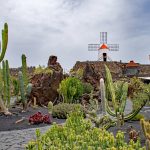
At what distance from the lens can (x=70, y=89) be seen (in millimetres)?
19078

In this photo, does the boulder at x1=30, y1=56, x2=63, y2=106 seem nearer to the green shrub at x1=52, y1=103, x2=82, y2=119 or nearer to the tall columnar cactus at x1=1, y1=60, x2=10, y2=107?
the tall columnar cactus at x1=1, y1=60, x2=10, y2=107

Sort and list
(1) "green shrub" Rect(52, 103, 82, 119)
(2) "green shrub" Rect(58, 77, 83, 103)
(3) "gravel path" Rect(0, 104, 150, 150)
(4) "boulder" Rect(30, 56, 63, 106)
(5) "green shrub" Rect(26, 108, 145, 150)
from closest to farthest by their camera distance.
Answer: (5) "green shrub" Rect(26, 108, 145, 150)
(3) "gravel path" Rect(0, 104, 150, 150)
(1) "green shrub" Rect(52, 103, 82, 119)
(2) "green shrub" Rect(58, 77, 83, 103)
(4) "boulder" Rect(30, 56, 63, 106)

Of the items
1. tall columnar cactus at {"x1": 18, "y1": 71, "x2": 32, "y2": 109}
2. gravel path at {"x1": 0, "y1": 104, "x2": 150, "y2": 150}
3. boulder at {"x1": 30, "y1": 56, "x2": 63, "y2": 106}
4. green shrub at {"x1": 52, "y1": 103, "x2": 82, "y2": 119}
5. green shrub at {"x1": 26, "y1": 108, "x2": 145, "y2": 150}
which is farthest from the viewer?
boulder at {"x1": 30, "y1": 56, "x2": 63, "y2": 106}

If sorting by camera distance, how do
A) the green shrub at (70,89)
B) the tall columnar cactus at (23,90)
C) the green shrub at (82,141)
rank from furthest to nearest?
1. the green shrub at (70,89)
2. the tall columnar cactus at (23,90)
3. the green shrub at (82,141)

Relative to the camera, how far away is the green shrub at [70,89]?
18.8 metres

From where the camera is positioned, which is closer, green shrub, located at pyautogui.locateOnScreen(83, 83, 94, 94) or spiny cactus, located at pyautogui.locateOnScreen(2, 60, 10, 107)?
spiny cactus, located at pyautogui.locateOnScreen(2, 60, 10, 107)

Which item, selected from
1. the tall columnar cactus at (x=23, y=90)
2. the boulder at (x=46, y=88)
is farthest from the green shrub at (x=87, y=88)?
the tall columnar cactus at (x=23, y=90)

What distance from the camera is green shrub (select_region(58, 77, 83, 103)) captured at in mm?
18766

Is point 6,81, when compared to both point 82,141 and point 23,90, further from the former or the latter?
point 82,141

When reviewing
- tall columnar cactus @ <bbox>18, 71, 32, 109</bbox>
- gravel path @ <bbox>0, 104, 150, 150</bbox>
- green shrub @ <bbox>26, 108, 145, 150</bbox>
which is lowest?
gravel path @ <bbox>0, 104, 150, 150</bbox>

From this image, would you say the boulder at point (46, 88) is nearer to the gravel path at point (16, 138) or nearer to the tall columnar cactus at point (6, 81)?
the tall columnar cactus at point (6, 81)

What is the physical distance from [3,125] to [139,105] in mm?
4351

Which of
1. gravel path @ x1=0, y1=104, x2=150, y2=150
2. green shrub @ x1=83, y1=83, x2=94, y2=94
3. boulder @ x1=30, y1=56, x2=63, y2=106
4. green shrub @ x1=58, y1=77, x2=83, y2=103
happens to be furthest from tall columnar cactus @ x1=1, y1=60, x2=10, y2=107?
green shrub @ x1=83, y1=83, x2=94, y2=94

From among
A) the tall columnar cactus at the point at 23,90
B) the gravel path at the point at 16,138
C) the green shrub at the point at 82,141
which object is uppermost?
the tall columnar cactus at the point at 23,90
